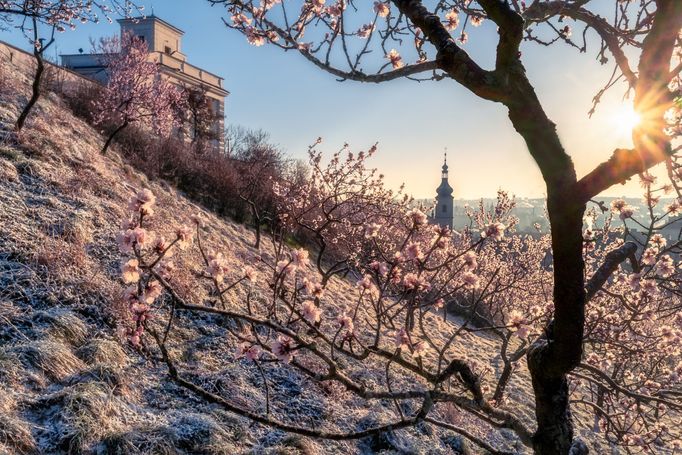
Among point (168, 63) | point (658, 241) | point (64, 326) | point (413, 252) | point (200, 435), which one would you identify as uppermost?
point (168, 63)

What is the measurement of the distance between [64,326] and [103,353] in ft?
1.82

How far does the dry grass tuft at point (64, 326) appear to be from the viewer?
5.09m

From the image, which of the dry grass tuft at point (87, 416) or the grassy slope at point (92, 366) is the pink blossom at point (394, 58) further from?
the dry grass tuft at point (87, 416)

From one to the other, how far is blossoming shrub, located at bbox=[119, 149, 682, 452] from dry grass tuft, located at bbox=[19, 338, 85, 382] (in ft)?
2.50

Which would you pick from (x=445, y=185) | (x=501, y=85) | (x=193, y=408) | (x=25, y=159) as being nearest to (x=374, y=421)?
(x=193, y=408)

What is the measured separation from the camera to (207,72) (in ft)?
128

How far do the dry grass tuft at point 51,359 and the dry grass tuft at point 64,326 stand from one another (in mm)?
243

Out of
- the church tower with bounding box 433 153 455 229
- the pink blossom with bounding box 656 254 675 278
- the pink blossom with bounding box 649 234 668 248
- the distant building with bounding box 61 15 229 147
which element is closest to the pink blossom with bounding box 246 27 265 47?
the pink blossom with bounding box 649 234 668 248

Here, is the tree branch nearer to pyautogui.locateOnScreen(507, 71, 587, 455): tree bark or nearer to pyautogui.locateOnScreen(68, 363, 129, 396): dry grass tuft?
pyautogui.locateOnScreen(507, 71, 587, 455): tree bark

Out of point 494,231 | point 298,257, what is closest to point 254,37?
point 298,257

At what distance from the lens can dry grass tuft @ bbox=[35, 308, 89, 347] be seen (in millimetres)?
5086

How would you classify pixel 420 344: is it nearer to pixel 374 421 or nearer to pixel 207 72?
pixel 374 421

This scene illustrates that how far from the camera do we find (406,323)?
3229 millimetres

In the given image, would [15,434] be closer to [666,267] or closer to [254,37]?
[254,37]
